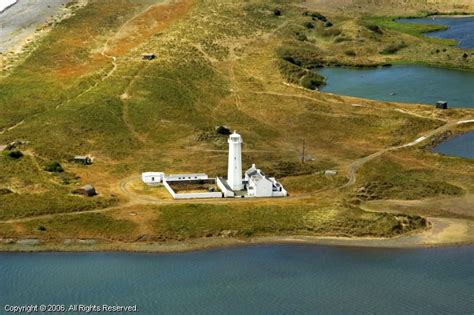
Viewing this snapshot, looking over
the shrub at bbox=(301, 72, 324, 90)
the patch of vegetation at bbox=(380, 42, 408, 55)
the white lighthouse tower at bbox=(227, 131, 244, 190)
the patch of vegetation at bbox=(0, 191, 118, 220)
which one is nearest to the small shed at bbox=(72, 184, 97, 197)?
the patch of vegetation at bbox=(0, 191, 118, 220)

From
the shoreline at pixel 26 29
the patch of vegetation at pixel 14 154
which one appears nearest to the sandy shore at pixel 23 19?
the shoreline at pixel 26 29

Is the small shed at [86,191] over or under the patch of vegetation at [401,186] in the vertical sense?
over

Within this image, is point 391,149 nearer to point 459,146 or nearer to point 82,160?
point 459,146

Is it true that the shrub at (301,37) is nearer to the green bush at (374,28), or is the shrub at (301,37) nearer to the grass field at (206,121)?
the grass field at (206,121)

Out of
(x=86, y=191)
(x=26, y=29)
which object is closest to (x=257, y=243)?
(x=86, y=191)

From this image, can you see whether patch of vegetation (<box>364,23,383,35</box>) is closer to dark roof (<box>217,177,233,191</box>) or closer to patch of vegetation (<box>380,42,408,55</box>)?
patch of vegetation (<box>380,42,408,55</box>)
